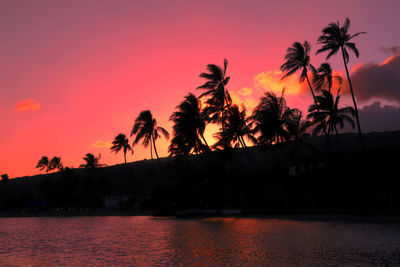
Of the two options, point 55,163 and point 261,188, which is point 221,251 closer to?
point 261,188

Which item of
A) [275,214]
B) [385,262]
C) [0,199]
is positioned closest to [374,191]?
[275,214]

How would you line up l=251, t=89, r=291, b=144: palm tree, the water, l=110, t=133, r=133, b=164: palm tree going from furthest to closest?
l=110, t=133, r=133, b=164: palm tree
l=251, t=89, r=291, b=144: palm tree
the water

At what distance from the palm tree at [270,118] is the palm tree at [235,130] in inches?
76.5

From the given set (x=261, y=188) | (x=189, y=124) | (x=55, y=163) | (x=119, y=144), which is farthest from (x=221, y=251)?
(x=55, y=163)

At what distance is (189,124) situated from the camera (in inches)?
1996

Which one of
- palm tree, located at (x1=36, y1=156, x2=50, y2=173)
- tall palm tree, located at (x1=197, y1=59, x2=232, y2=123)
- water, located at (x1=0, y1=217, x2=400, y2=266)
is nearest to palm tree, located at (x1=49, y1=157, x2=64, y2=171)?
palm tree, located at (x1=36, y1=156, x2=50, y2=173)

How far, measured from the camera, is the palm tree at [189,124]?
50719mm

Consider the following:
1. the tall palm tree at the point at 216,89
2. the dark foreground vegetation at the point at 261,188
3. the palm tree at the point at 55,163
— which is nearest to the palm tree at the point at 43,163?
the palm tree at the point at 55,163

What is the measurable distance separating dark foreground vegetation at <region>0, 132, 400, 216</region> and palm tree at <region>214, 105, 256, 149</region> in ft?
4.53

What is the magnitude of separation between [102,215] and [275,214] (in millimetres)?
23983

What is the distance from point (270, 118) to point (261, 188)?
922 cm

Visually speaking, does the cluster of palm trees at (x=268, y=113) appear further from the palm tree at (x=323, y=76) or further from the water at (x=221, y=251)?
the water at (x=221, y=251)

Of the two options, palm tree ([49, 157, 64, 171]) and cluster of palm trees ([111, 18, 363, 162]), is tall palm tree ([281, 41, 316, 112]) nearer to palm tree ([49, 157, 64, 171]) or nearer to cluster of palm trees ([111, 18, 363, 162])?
cluster of palm trees ([111, 18, 363, 162])

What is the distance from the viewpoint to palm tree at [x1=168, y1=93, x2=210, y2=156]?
50.7 meters
